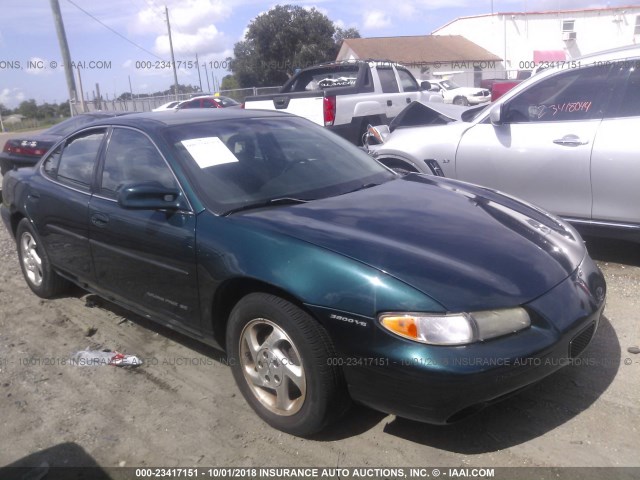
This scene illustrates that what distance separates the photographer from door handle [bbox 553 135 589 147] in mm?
4551

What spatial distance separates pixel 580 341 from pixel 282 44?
4279 cm

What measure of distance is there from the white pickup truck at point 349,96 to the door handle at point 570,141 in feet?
12.6

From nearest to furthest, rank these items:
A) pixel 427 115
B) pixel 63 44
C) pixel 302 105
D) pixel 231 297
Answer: pixel 231 297, pixel 427 115, pixel 302 105, pixel 63 44

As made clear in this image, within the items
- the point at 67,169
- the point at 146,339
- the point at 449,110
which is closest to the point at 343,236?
the point at 146,339

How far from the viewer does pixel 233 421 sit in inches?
119

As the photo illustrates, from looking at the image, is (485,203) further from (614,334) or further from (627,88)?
(627,88)

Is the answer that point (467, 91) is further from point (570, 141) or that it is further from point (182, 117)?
point (182, 117)

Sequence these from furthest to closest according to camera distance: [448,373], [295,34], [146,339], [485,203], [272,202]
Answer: [295,34] → [146,339] → [485,203] → [272,202] → [448,373]

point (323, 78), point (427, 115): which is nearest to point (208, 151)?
point (427, 115)

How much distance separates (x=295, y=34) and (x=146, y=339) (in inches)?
1642

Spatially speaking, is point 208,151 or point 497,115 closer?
point 208,151

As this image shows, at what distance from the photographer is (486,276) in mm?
2568

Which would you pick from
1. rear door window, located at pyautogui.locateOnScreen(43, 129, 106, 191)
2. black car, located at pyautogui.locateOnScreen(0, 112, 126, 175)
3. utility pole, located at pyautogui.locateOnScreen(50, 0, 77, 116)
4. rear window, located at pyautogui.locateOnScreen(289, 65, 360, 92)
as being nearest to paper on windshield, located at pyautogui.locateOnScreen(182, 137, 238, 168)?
rear door window, located at pyautogui.locateOnScreen(43, 129, 106, 191)

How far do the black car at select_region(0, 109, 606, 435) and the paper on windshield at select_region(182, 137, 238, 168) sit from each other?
0.01 meters
